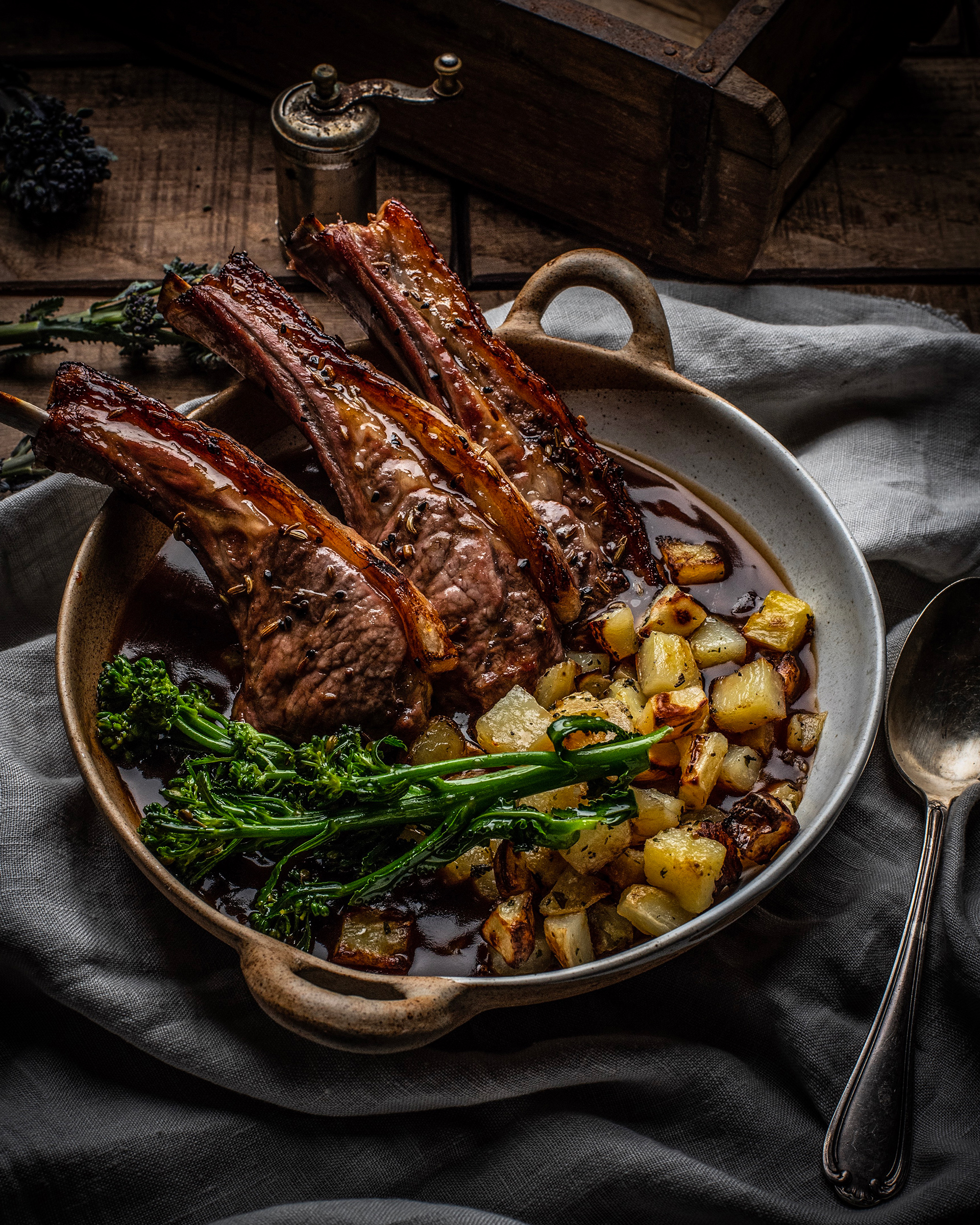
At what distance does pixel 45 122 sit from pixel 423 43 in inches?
56.6

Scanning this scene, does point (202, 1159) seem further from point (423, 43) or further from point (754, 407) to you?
point (423, 43)

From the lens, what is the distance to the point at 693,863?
2223 mm

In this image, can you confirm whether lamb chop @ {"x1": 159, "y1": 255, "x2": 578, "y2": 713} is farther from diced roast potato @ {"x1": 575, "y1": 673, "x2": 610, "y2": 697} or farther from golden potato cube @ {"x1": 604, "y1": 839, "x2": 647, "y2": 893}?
golden potato cube @ {"x1": 604, "y1": 839, "x2": 647, "y2": 893}

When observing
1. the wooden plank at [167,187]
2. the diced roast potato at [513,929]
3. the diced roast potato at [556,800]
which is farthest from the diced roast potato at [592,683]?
the wooden plank at [167,187]

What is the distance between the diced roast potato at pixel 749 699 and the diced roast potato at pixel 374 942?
93 cm

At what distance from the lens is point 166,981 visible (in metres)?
2.49

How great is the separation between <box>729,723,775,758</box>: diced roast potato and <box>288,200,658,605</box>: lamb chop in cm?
51

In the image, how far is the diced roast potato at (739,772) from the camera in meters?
2.52

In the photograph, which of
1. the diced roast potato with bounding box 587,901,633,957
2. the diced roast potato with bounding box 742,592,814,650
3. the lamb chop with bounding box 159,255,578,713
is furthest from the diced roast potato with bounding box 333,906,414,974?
the diced roast potato with bounding box 742,592,814,650

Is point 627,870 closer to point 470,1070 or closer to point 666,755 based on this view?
point 666,755

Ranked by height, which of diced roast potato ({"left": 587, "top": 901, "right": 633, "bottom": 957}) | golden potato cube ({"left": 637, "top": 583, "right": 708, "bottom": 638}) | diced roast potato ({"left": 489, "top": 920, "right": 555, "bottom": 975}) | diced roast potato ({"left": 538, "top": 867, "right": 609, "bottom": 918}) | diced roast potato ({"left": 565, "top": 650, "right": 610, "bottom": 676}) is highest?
golden potato cube ({"left": 637, "top": 583, "right": 708, "bottom": 638})

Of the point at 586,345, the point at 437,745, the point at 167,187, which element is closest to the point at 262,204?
the point at 167,187

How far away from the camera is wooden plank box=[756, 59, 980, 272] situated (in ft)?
13.4

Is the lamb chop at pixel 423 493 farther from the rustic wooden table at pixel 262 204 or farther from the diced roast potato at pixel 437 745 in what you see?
the rustic wooden table at pixel 262 204
